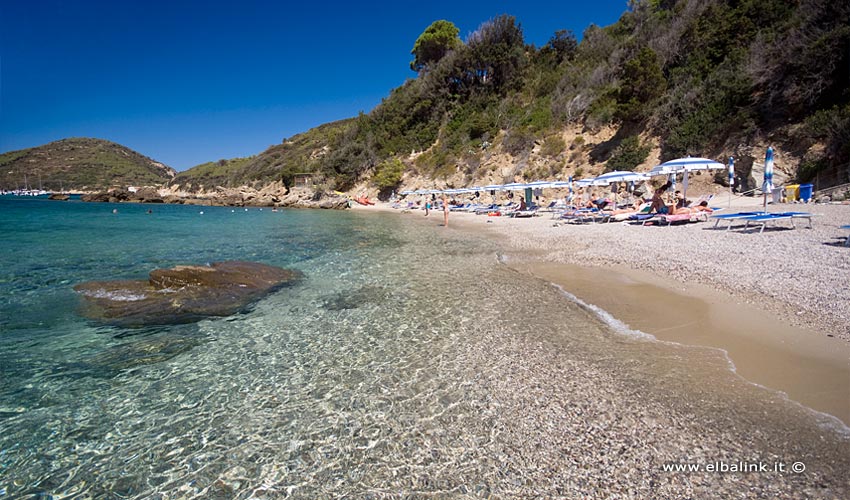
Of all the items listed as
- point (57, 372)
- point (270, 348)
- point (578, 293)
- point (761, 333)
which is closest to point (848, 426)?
point (761, 333)

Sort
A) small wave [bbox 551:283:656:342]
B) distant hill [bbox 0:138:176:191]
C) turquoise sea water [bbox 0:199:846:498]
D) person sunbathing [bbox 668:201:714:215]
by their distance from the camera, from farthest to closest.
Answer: distant hill [bbox 0:138:176:191] → person sunbathing [bbox 668:201:714:215] → small wave [bbox 551:283:656:342] → turquoise sea water [bbox 0:199:846:498]

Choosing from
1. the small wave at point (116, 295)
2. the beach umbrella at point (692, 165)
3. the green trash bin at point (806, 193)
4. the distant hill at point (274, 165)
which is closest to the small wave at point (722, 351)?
the small wave at point (116, 295)

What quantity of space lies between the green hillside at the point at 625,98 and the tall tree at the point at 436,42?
0.54ft

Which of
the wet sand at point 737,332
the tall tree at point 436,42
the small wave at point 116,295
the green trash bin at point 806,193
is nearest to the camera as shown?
the wet sand at point 737,332

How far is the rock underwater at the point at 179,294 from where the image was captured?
653 centimetres

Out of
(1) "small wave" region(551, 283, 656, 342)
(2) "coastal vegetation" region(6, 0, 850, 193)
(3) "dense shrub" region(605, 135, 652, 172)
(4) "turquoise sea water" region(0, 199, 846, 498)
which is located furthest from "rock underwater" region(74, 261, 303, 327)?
(3) "dense shrub" region(605, 135, 652, 172)

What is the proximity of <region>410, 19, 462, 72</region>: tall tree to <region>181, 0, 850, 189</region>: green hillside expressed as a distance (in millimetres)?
163

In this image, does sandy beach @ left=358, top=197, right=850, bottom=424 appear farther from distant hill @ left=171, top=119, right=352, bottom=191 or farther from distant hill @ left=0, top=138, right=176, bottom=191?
distant hill @ left=0, top=138, right=176, bottom=191

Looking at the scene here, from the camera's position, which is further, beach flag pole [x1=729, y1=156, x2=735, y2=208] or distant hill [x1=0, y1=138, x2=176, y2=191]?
distant hill [x1=0, y1=138, x2=176, y2=191]

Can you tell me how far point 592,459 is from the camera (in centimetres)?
284

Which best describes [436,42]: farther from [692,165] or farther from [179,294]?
[179,294]

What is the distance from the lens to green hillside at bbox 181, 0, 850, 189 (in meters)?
19.0

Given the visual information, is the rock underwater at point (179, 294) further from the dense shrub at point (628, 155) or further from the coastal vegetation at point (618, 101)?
the dense shrub at point (628, 155)

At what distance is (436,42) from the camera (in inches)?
Answer: 2315
